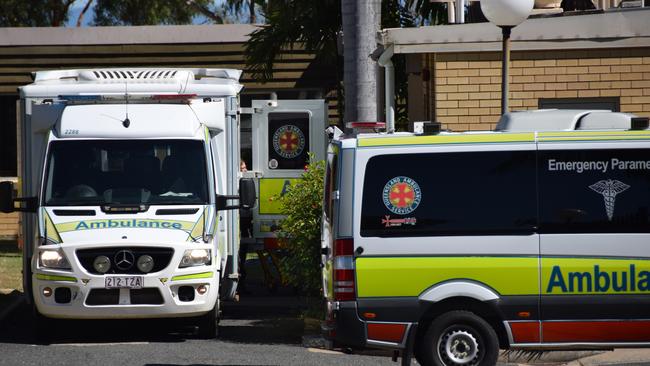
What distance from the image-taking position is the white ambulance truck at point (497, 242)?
9.30m

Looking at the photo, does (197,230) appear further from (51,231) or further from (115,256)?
(51,231)

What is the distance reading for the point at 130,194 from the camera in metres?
12.6

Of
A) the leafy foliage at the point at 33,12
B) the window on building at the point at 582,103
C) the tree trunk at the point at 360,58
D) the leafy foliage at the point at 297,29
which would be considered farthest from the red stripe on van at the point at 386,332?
the leafy foliage at the point at 33,12

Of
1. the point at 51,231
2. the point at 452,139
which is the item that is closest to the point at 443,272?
the point at 452,139

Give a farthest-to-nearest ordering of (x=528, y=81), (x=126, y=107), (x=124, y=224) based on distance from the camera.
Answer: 1. (x=528, y=81)
2. (x=126, y=107)
3. (x=124, y=224)

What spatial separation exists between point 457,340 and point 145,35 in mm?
15715

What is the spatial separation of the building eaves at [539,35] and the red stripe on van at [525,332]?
6.04m

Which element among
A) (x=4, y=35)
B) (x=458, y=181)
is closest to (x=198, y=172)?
(x=458, y=181)

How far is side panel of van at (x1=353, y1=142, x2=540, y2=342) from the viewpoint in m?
9.30

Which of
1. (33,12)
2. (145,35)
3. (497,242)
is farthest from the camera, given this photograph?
(33,12)

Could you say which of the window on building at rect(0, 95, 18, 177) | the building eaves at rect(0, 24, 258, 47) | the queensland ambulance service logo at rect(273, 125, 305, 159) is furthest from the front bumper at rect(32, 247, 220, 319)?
the window on building at rect(0, 95, 18, 177)

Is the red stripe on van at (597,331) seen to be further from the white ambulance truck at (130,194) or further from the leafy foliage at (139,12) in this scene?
the leafy foliage at (139,12)

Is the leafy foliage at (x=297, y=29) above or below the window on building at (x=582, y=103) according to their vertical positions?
above

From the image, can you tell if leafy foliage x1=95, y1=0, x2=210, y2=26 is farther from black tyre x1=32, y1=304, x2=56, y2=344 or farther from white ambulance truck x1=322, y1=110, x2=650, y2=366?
white ambulance truck x1=322, y1=110, x2=650, y2=366
